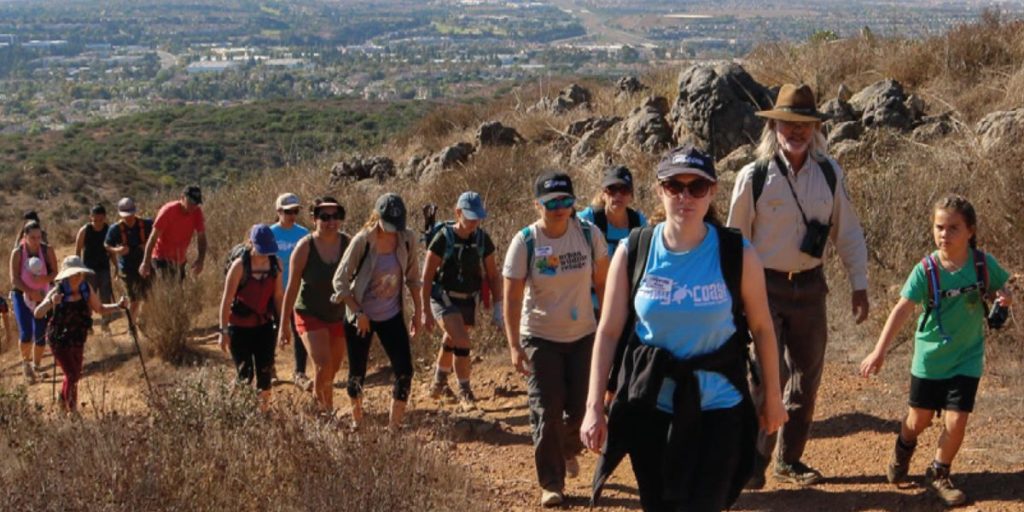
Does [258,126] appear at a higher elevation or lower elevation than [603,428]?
lower

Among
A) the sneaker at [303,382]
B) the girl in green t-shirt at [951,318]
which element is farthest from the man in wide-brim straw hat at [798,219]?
the sneaker at [303,382]

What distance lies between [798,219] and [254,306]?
3802 mm

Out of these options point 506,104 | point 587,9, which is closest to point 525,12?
point 587,9

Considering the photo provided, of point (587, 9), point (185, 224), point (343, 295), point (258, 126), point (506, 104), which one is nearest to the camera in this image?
point (343, 295)

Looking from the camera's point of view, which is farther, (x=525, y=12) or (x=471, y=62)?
(x=525, y=12)

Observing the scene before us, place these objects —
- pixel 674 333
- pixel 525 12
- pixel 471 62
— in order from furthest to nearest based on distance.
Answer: pixel 525 12 → pixel 471 62 → pixel 674 333

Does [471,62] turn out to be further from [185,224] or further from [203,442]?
[203,442]

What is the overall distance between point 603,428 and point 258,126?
48.2 m

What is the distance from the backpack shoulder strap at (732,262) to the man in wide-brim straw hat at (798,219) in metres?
1.35

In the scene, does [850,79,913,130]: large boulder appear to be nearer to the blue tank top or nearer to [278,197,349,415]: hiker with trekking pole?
[278,197,349,415]: hiker with trekking pole

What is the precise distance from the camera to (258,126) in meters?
50.5

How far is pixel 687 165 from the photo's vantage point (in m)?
3.76

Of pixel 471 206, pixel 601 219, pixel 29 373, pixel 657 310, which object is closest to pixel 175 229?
pixel 29 373

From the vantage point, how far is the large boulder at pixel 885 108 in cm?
1237
